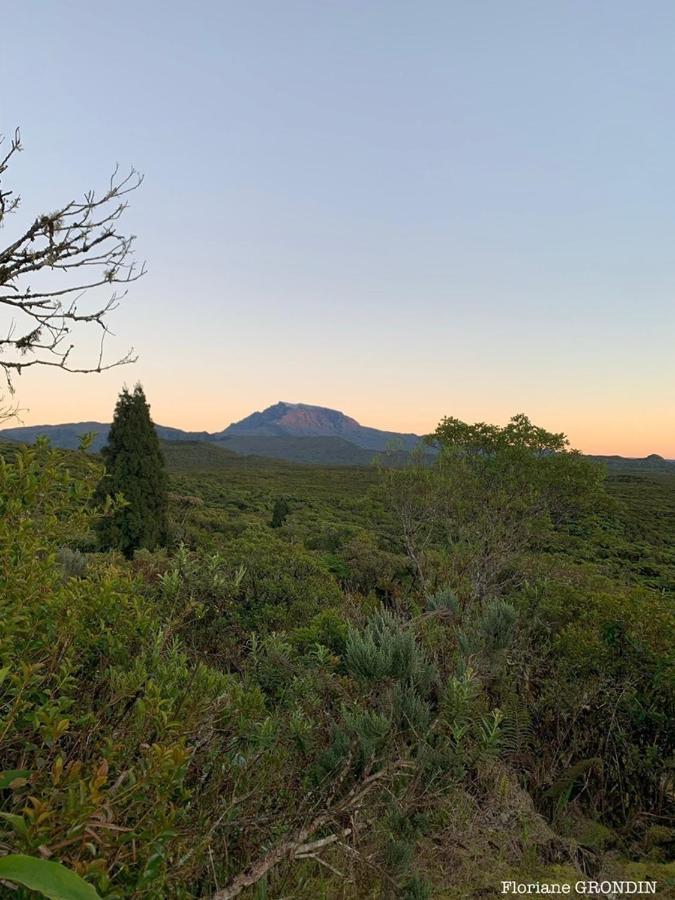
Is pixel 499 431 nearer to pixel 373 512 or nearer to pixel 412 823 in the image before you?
pixel 373 512

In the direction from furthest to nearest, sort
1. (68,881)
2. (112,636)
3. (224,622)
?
(224,622) < (112,636) < (68,881)

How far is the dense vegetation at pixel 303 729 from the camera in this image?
1820 mm

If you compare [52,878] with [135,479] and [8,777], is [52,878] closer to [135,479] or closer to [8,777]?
[8,777]

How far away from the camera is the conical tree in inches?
723

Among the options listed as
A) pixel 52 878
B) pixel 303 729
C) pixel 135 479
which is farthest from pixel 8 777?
pixel 135 479

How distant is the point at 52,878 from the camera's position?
1.11 meters

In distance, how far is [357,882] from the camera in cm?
287

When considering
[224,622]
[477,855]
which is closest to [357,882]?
[477,855]

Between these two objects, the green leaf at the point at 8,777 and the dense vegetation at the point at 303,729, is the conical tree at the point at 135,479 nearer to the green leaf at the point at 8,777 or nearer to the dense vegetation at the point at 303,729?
the dense vegetation at the point at 303,729

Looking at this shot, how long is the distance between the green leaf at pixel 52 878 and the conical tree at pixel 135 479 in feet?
59.4

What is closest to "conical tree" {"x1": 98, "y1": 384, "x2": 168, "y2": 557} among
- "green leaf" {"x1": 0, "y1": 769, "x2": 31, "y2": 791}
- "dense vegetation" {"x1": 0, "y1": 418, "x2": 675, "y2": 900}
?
"dense vegetation" {"x1": 0, "y1": 418, "x2": 675, "y2": 900}

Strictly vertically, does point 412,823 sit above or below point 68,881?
below

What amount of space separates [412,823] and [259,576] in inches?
211

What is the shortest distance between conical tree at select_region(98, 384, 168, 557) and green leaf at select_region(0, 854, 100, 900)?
18095mm
